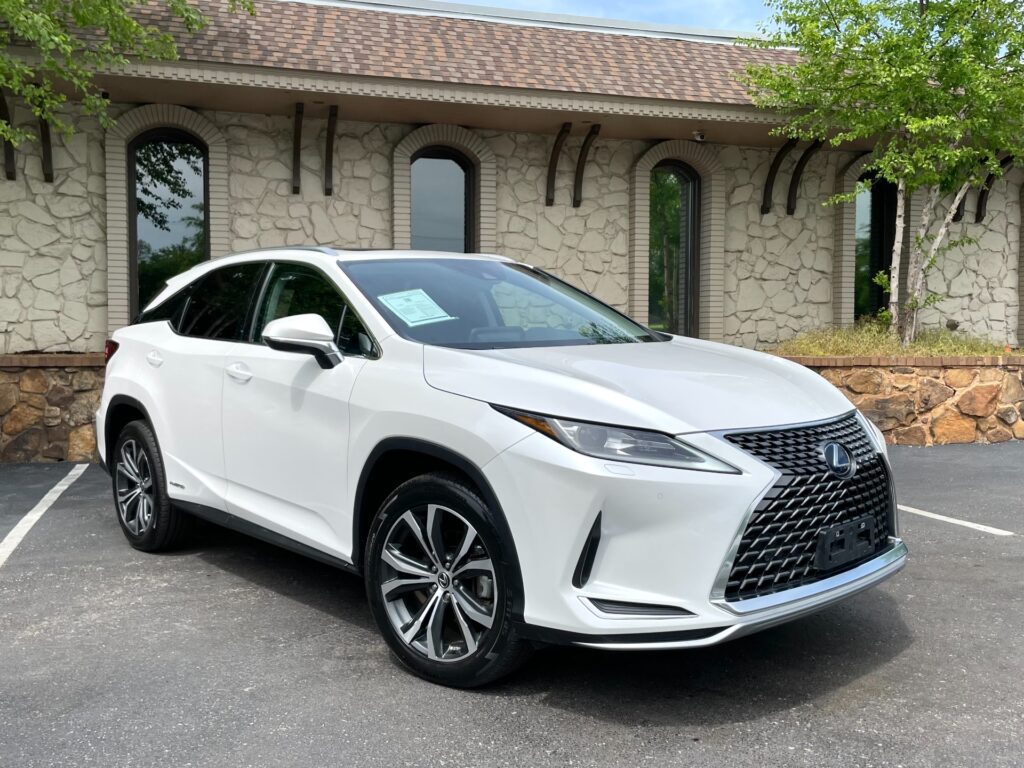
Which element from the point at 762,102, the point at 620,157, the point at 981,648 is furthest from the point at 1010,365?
the point at 981,648

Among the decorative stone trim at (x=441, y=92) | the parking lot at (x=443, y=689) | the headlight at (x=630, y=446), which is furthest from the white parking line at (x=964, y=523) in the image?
the decorative stone trim at (x=441, y=92)

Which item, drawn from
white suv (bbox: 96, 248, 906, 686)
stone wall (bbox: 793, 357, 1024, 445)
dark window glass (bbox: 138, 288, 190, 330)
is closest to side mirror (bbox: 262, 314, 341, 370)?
white suv (bbox: 96, 248, 906, 686)

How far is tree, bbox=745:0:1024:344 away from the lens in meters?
10.7

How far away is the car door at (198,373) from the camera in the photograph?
4621 millimetres

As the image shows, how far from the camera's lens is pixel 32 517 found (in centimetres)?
666

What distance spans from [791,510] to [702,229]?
1085cm

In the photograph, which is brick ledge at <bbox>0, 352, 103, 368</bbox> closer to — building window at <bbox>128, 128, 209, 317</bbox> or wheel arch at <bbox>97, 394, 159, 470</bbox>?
building window at <bbox>128, 128, 209, 317</bbox>

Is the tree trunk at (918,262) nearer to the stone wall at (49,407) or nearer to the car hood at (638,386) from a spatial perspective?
the car hood at (638,386)

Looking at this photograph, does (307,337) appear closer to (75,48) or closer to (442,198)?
(75,48)

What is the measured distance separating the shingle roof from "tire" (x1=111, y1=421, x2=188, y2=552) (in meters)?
5.97

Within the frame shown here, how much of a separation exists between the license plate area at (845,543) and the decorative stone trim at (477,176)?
30.8 ft

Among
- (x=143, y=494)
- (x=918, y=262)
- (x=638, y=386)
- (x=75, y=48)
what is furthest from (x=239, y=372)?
(x=918, y=262)

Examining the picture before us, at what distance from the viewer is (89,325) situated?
1130 centimetres

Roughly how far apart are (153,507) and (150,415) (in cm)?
53
